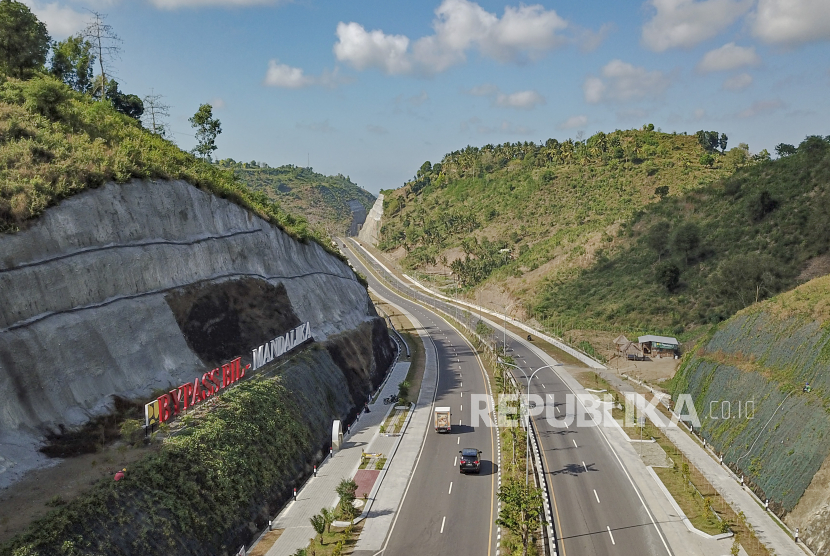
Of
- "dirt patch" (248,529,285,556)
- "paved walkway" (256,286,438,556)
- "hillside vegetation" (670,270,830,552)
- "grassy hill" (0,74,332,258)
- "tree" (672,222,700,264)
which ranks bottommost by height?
"paved walkway" (256,286,438,556)

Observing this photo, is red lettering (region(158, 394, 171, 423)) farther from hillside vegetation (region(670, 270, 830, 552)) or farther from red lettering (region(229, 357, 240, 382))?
hillside vegetation (region(670, 270, 830, 552))

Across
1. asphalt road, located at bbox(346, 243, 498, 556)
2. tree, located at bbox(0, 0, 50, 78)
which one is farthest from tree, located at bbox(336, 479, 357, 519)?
tree, located at bbox(0, 0, 50, 78)

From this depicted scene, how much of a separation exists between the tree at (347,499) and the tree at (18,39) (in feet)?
161

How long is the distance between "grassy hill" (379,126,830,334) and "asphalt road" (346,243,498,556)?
45.4 m

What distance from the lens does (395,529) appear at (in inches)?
1385

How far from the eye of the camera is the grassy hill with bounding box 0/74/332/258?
1473 inches

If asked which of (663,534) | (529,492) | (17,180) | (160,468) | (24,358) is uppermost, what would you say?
(17,180)

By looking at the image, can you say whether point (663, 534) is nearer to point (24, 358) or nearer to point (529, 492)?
point (529, 492)

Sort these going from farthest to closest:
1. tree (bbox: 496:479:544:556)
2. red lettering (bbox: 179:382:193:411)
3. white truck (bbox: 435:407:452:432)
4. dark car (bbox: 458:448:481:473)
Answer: white truck (bbox: 435:407:452:432)
dark car (bbox: 458:448:481:473)
red lettering (bbox: 179:382:193:411)
tree (bbox: 496:479:544:556)

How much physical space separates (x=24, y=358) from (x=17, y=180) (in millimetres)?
11757

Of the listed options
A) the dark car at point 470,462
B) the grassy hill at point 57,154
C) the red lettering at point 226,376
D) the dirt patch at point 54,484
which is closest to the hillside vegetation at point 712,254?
the dark car at point 470,462

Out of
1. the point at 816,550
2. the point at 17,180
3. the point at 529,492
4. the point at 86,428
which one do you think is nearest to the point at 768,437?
the point at 816,550

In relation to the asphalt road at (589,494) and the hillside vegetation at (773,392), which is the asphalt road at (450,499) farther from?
the hillside vegetation at (773,392)

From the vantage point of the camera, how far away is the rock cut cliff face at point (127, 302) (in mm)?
32875
